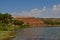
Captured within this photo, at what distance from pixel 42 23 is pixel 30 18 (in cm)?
1241

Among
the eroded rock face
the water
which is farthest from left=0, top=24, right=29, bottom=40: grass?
the eroded rock face

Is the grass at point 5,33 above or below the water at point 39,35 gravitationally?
above

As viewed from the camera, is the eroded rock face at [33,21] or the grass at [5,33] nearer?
the grass at [5,33]

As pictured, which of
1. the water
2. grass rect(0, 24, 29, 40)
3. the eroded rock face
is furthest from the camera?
the eroded rock face

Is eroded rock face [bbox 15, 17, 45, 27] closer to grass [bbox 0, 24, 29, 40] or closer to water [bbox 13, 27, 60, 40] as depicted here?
grass [bbox 0, 24, 29, 40]

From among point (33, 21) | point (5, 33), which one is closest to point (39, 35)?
point (5, 33)

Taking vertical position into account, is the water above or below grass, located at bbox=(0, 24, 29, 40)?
below

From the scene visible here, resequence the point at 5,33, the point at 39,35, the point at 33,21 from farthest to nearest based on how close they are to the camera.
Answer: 1. the point at 33,21
2. the point at 39,35
3. the point at 5,33

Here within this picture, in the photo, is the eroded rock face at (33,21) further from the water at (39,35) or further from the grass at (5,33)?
the water at (39,35)

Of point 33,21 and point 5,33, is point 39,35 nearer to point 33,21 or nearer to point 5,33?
point 5,33

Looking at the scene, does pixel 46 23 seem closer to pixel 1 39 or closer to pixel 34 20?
pixel 34 20

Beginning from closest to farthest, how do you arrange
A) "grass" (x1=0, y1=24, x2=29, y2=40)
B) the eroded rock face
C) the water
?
"grass" (x1=0, y1=24, x2=29, y2=40) < the water < the eroded rock face

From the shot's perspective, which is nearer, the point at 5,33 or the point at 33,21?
the point at 5,33

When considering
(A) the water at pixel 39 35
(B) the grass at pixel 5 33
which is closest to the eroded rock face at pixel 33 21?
(B) the grass at pixel 5 33
